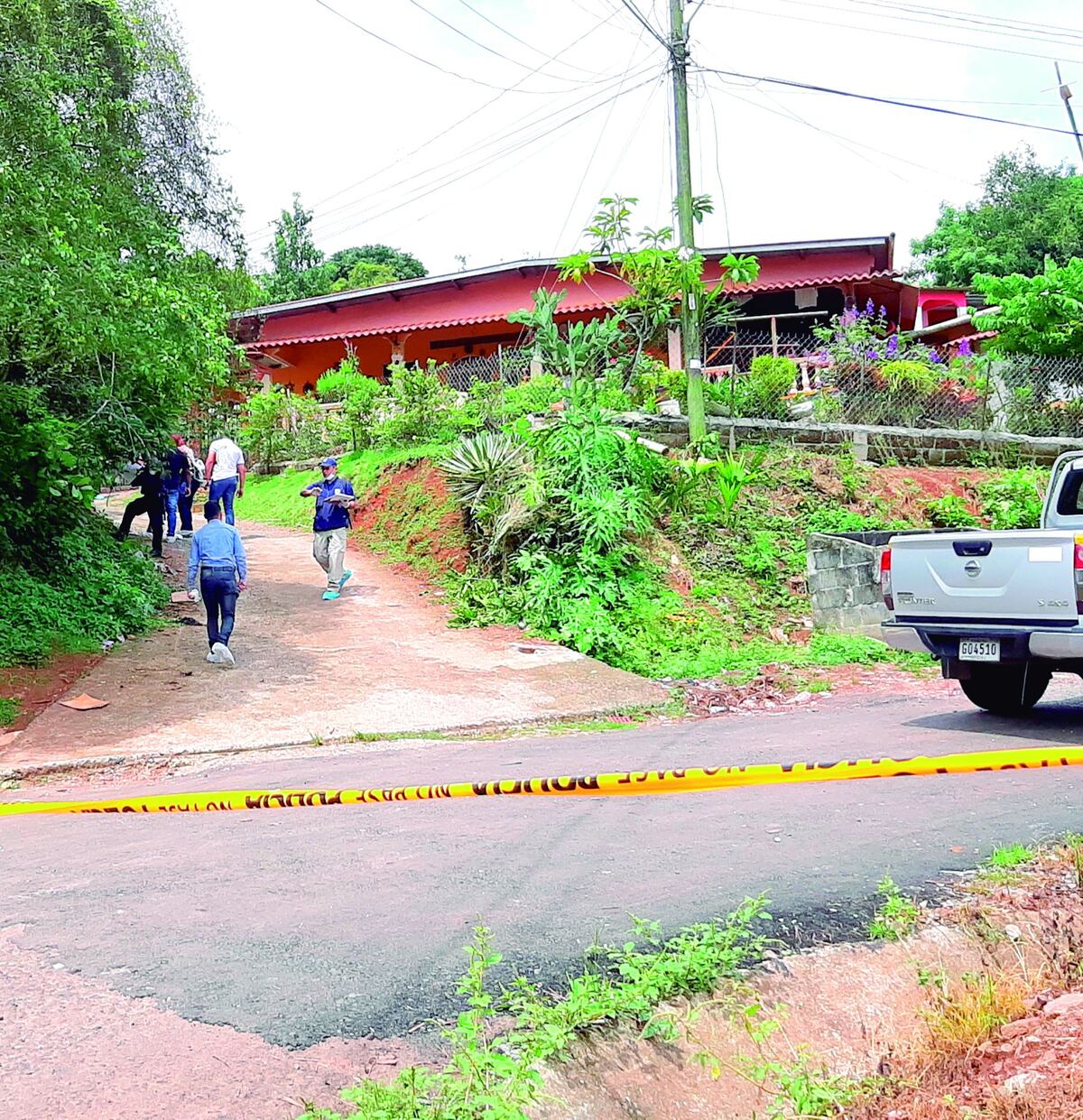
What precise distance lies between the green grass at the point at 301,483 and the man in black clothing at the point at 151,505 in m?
3.70

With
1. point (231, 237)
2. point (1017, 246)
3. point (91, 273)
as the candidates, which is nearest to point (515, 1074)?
point (91, 273)

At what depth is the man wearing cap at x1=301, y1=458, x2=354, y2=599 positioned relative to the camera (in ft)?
42.4

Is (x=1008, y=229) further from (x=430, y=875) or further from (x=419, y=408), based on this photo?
(x=430, y=875)

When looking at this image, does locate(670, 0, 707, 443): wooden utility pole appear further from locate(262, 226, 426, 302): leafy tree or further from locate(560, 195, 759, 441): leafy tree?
locate(262, 226, 426, 302): leafy tree

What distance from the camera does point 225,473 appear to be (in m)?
14.3

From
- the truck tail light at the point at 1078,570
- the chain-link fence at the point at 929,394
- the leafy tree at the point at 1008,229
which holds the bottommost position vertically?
the truck tail light at the point at 1078,570

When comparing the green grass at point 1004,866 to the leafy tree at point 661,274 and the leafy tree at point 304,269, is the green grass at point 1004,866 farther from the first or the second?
the leafy tree at point 304,269

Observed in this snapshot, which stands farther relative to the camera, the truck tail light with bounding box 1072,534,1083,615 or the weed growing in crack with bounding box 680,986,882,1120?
the truck tail light with bounding box 1072,534,1083,615

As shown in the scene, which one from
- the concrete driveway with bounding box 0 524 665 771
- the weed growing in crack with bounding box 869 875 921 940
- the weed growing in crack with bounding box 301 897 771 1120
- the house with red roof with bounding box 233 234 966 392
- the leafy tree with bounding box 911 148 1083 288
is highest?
the leafy tree with bounding box 911 148 1083 288

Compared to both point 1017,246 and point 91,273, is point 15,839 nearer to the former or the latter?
point 91,273

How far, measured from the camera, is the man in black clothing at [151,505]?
47.6ft

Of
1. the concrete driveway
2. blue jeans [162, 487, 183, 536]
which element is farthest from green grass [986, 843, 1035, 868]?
blue jeans [162, 487, 183, 536]

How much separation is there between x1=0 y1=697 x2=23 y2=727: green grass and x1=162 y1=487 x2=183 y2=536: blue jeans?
6611mm

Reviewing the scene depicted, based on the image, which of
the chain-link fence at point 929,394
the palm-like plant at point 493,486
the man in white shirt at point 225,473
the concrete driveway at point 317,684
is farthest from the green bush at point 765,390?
the man in white shirt at point 225,473
